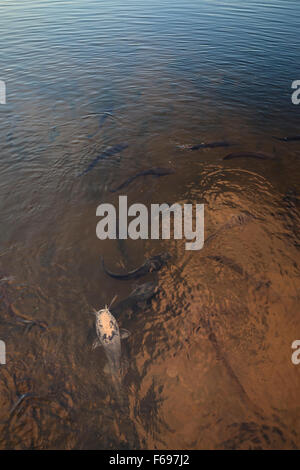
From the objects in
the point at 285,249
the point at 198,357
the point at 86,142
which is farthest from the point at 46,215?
the point at 285,249

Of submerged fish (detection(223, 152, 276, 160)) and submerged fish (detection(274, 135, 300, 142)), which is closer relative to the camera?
submerged fish (detection(223, 152, 276, 160))

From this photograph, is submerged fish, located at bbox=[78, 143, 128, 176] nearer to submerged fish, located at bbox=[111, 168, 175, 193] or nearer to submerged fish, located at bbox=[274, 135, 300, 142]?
submerged fish, located at bbox=[111, 168, 175, 193]

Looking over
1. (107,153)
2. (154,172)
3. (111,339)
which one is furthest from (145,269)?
(107,153)

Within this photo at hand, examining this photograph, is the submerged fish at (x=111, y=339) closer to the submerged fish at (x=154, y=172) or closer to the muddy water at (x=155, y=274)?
the muddy water at (x=155, y=274)

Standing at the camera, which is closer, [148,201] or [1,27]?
[148,201]

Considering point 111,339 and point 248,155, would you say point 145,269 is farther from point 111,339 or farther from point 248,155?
point 248,155

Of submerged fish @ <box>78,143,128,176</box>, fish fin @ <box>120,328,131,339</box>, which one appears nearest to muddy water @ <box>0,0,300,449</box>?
fish fin @ <box>120,328,131,339</box>

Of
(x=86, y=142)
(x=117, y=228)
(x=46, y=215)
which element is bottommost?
(x=117, y=228)
